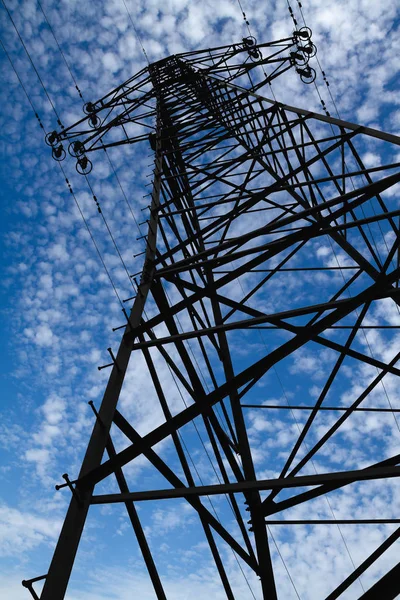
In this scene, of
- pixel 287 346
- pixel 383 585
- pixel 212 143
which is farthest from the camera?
pixel 212 143

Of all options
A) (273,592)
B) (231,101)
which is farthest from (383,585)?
(231,101)

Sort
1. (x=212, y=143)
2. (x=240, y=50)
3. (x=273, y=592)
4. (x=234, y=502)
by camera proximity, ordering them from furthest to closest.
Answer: (x=240, y=50)
(x=212, y=143)
(x=234, y=502)
(x=273, y=592)

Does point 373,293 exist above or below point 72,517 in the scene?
above

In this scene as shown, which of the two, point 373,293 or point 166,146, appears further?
point 166,146

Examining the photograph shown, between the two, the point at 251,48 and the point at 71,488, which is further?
the point at 251,48

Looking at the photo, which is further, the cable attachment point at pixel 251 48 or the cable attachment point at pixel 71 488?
the cable attachment point at pixel 251 48

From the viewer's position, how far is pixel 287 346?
428cm

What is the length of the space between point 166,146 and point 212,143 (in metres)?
1.59

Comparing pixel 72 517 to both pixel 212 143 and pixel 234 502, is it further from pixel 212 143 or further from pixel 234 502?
pixel 212 143

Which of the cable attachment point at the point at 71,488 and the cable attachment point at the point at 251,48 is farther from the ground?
the cable attachment point at the point at 251,48

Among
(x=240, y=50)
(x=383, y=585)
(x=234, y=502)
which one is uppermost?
(x=240, y=50)

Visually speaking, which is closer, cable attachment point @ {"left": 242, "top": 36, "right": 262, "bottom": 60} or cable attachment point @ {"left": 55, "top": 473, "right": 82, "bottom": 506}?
cable attachment point @ {"left": 55, "top": 473, "right": 82, "bottom": 506}

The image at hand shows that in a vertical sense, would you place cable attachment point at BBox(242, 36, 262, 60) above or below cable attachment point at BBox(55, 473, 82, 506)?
above

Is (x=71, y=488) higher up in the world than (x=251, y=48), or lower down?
lower down
